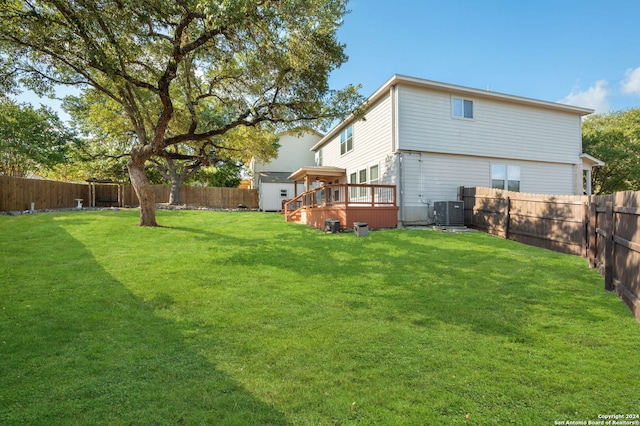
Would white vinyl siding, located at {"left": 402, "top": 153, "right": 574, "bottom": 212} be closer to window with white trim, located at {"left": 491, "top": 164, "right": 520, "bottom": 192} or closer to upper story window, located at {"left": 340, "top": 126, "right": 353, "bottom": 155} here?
window with white trim, located at {"left": 491, "top": 164, "right": 520, "bottom": 192}

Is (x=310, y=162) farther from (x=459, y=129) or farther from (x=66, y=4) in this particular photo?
(x=66, y=4)

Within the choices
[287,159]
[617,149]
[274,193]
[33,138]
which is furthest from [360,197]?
[33,138]

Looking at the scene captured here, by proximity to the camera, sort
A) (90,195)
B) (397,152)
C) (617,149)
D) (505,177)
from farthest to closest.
Result: 1. (617,149)
2. (90,195)
3. (505,177)
4. (397,152)

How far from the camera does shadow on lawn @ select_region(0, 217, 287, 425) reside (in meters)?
A: 2.44

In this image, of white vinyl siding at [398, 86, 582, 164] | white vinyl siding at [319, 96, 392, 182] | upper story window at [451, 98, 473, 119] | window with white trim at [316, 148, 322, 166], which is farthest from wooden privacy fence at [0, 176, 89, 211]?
upper story window at [451, 98, 473, 119]

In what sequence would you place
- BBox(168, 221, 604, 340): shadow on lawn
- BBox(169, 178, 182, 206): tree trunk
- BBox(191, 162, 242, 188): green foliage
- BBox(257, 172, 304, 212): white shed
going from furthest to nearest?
BBox(191, 162, 242, 188): green foliage → BBox(169, 178, 182, 206): tree trunk → BBox(257, 172, 304, 212): white shed → BBox(168, 221, 604, 340): shadow on lawn

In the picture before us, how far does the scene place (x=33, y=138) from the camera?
74.5 feet

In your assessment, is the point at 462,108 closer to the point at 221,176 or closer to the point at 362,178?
the point at 362,178

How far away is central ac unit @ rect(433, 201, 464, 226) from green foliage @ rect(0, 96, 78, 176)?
25278 mm

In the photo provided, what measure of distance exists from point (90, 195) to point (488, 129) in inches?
999

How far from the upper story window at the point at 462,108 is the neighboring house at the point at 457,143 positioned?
0.14ft

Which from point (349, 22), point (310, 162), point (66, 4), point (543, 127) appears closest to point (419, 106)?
point (349, 22)

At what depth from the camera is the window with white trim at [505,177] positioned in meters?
14.6

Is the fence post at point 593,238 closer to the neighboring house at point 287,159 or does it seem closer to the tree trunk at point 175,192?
the neighboring house at point 287,159
